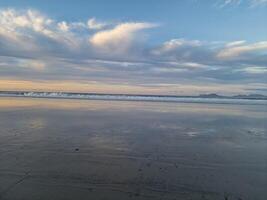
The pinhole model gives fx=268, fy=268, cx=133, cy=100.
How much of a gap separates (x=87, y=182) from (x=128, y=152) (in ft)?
7.98

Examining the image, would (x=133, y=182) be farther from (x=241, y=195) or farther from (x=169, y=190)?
(x=241, y=195)

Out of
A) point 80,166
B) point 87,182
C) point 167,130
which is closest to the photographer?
point 87,182

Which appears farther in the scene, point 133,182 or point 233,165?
point 233,165

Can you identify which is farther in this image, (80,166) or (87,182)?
(80,166)

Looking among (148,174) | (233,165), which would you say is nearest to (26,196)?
(148,174)

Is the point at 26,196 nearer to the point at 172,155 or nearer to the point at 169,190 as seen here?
the point at 169,190

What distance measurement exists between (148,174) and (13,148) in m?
3.97

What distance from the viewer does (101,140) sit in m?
8.72

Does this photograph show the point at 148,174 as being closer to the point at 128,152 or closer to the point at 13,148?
the point at 128,152

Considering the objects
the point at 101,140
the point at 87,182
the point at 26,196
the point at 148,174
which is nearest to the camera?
the point at 26,196

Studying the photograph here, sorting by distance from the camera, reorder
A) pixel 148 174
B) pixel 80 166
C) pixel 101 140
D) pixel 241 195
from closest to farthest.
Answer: pixel 241 195
pixel 148 174
pixel 80 166
pixel 101 140

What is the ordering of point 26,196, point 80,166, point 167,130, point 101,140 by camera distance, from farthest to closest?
point 167,130 < point 101,140 < point 80,166 < point 26,196

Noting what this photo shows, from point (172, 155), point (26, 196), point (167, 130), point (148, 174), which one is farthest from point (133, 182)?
point (167, 130)

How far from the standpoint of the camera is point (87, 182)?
490cm
